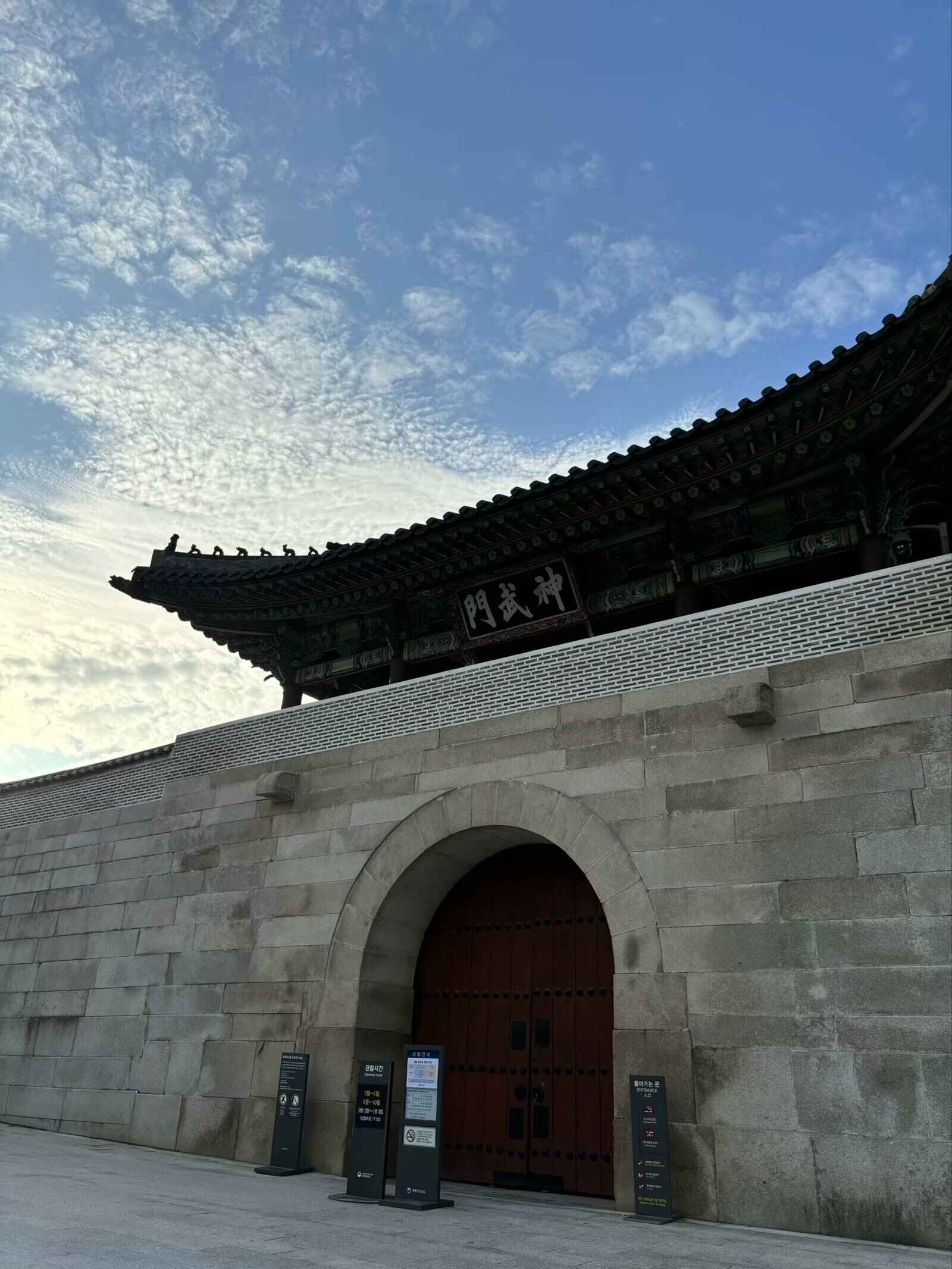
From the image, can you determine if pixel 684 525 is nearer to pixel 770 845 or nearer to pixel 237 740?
pixel 770 845

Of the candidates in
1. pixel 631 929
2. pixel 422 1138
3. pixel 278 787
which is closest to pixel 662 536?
pixel 631 929

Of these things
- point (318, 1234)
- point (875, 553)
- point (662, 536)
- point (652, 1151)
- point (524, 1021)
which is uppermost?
point (662, 536)

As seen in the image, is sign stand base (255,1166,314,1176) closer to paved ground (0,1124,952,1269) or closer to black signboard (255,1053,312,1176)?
black signboard (255,1053,312,1176)

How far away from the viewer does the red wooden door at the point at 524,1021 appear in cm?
766

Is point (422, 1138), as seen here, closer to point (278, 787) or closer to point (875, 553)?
point (278, 787)

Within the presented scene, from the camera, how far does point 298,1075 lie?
7848 mm

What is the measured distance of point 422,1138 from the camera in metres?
6.52

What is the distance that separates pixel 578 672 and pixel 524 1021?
2973 mm

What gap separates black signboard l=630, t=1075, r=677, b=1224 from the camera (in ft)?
19.9

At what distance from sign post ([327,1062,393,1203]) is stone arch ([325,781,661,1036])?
1.07 m

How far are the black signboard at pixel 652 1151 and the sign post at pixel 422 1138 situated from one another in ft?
4.21

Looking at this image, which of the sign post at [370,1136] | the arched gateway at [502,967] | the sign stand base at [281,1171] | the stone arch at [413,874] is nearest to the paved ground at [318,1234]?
the sign post at [370,1136]

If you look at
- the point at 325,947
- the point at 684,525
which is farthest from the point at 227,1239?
the point at 684,525

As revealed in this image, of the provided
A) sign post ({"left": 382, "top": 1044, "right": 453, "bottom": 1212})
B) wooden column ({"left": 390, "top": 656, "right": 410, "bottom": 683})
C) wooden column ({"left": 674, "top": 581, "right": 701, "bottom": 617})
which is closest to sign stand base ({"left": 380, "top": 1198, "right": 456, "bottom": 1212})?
sign post ({"left": 382, "top": 1044, "right": 453, "bottom": 1212})
